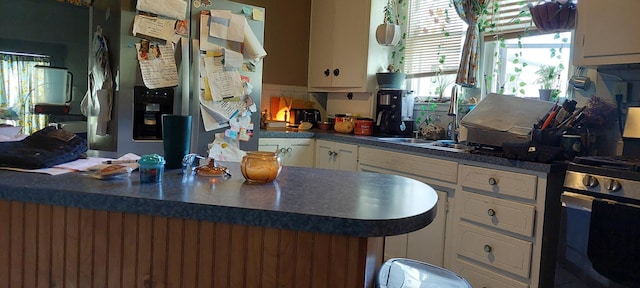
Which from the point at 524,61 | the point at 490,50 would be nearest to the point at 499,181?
the point at 524,61

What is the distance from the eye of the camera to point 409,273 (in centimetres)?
142

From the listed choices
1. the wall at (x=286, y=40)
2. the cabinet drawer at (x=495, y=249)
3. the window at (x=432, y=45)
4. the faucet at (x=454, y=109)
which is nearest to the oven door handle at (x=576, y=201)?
the cabinet drawer at (x=495, y=249)

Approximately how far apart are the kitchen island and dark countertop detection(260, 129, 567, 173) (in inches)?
47.0

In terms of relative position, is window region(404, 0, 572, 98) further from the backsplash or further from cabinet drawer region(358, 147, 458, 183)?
the backsplash

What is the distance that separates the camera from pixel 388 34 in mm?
3705

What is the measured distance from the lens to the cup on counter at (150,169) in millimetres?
1224

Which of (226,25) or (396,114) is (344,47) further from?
(226,25)

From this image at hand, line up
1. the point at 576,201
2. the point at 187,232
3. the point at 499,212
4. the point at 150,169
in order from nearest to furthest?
the point at 187,232 → the point at 150,169 → the point at 576,201 → the point at 499,212

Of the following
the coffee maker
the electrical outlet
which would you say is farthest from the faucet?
the electrical outlet

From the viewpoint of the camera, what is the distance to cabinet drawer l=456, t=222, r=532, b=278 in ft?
7.33

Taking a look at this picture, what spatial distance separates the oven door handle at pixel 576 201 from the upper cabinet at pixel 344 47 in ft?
7.06

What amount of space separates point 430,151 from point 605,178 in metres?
0.98

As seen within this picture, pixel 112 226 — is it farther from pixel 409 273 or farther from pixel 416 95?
pixel 416 95

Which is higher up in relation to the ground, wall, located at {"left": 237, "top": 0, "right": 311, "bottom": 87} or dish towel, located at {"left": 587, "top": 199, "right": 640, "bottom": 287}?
wall, located at {"left": 237, "top": 0, "right": 311, "bottom": 87}
